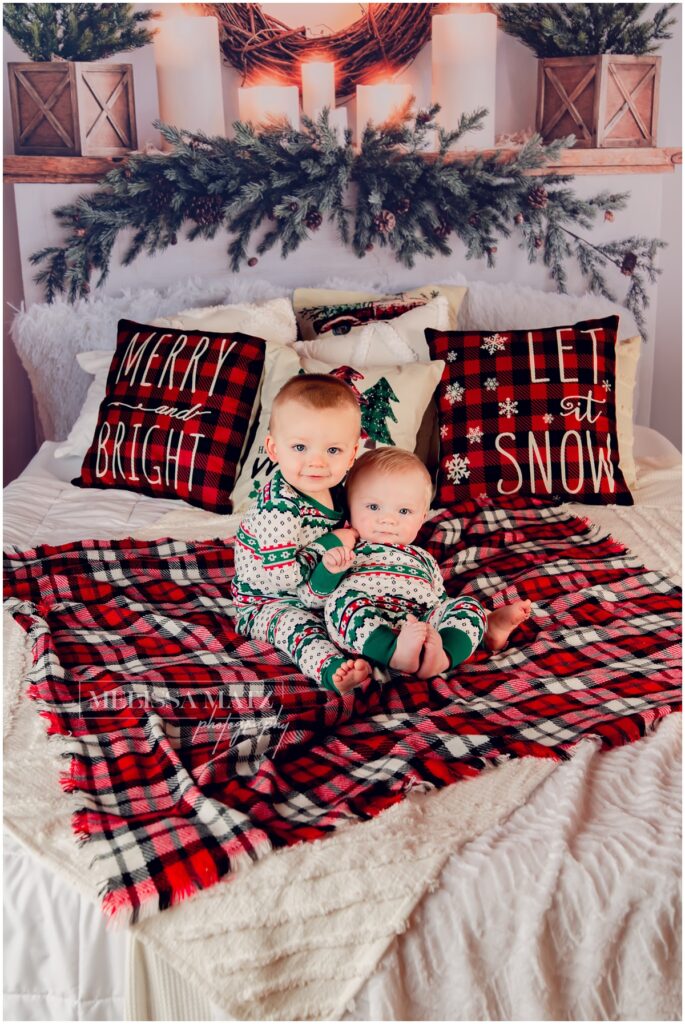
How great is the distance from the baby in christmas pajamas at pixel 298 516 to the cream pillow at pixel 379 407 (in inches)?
24.0

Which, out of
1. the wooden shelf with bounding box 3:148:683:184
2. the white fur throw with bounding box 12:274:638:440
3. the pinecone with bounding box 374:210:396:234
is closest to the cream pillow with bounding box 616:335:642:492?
the white fur throw with bounding box 12:274:638:440

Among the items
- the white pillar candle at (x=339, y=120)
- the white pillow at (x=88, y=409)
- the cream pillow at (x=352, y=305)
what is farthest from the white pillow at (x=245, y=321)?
the white pillar candle at (x=339, y=120)

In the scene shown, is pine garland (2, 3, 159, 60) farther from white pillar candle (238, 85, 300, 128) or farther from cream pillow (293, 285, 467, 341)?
cream pillow (293, 285, 467, 341)

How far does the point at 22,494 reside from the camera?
7.91ft

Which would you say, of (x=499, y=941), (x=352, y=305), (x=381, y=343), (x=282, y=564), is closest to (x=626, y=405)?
(x=381, y=343)

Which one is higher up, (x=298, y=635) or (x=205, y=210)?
(x=205, y=210)

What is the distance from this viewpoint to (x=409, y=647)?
4.91ft

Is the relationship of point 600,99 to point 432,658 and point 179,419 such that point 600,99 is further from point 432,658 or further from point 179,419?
point 432,658

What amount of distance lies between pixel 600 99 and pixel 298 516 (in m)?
1.91

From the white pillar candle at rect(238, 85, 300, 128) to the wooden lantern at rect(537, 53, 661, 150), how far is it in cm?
71

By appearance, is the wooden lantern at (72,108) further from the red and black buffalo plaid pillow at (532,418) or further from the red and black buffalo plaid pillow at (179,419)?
the red and black buffalo plaid pillow at (532,418)

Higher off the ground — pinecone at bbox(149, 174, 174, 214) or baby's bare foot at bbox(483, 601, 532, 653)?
pinecone at bbox(149, 174, 174, 214)

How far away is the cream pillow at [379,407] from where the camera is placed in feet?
7.73

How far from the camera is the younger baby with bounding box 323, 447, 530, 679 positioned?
152 centimetres
